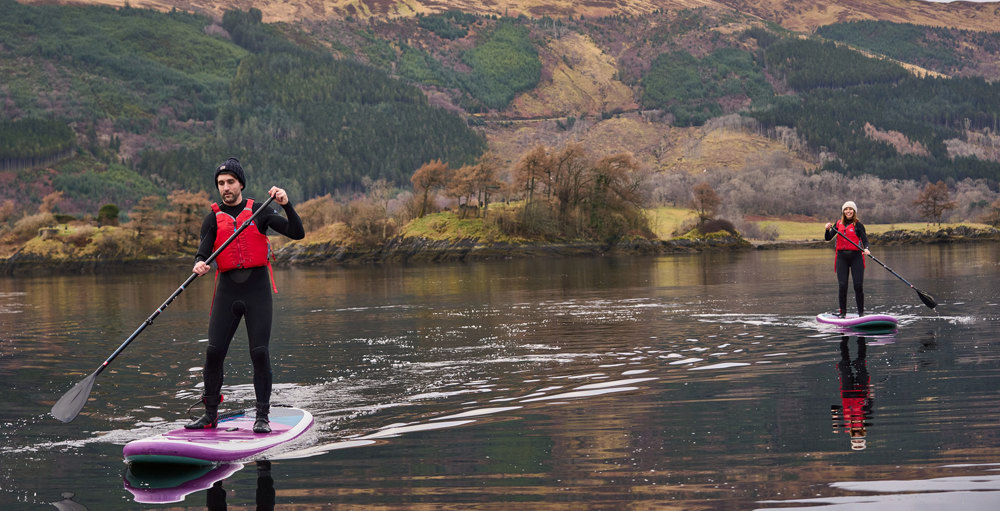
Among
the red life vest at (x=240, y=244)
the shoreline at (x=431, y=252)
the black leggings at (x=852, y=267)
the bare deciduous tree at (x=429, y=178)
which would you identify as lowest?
the shoreline at (x=431, y=252)

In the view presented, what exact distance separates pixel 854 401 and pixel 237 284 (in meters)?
8.81

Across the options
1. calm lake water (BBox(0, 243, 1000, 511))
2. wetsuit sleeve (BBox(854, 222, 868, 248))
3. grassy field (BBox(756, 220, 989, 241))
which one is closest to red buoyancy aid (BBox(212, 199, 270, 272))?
calm lake water (BBox(0, 243, 1000, 511))

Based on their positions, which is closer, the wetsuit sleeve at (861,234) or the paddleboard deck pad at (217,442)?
the paddleboard deck pad at (217,442)

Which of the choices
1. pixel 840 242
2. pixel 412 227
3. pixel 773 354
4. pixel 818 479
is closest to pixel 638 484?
pixel 818 479

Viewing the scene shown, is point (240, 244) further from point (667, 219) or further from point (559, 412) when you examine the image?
point (667, 219)

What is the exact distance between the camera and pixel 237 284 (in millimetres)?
12883

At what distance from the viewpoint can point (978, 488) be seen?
30.3ft

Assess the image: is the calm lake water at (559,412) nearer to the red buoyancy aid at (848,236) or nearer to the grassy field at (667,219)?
the red buoyancy aid at (848,236)

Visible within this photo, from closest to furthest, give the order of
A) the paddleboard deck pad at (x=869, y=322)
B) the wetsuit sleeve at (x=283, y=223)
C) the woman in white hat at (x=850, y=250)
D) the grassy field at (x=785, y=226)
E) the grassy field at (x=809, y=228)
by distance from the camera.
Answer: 1. the wetsuit sleeve at (x=283, y=223)
2. the paddleboard deck pad at (x=869, y=322)
3. the woman in white hat at (x=850, y=250)
4. the grassy field at (x=785, y=226)
5. the grassy field at (x=809, y=228)

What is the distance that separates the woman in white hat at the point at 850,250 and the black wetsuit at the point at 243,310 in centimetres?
1661

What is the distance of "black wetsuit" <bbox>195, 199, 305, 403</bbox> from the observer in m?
12.8

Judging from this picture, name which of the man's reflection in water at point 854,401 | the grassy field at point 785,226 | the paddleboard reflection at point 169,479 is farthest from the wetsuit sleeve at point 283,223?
the grassy field at point 785,226

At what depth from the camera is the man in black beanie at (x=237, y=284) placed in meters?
12.8

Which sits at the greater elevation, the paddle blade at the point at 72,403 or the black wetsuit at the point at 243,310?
the black wetsuit at the point at 243,310
